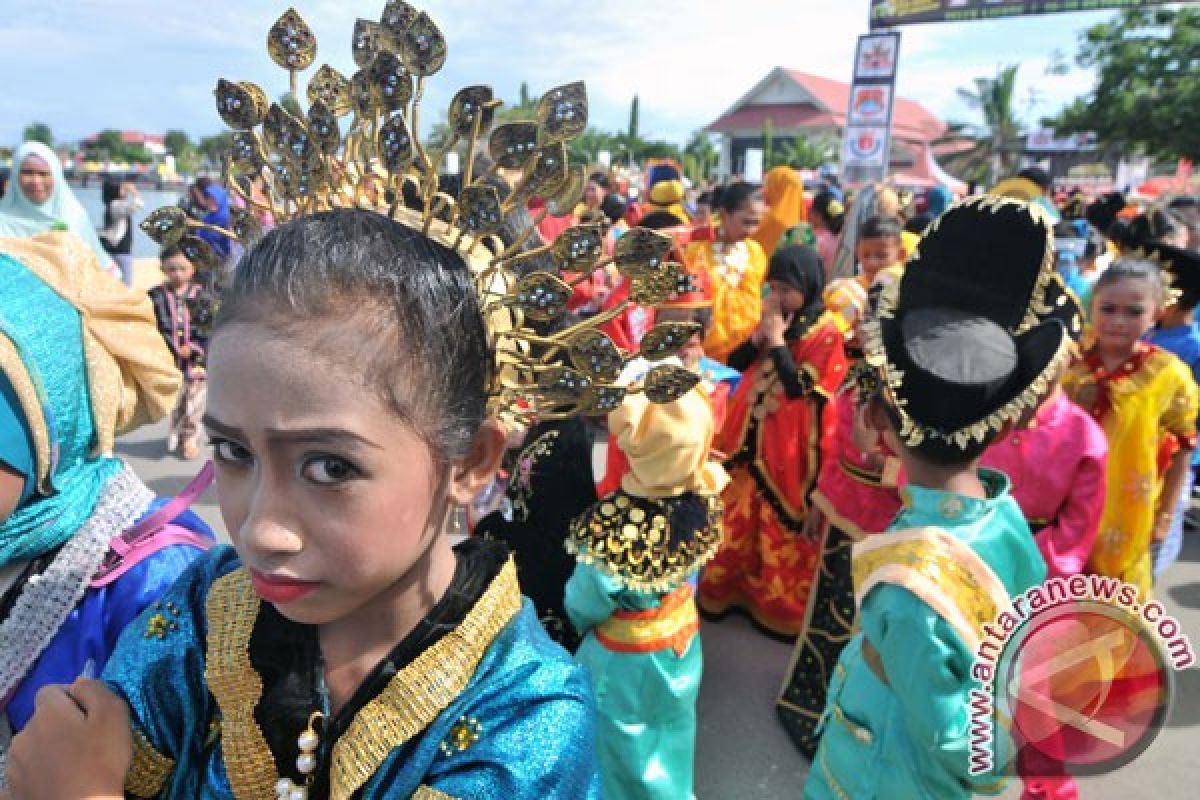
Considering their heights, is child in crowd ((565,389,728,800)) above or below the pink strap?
below

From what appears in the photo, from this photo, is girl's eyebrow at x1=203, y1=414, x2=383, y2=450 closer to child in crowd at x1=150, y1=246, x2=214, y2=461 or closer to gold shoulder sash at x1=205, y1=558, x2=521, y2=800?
gold shoulder sash at x1=205, y1=558, x2=521, y2=800

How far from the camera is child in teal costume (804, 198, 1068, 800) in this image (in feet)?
4.76

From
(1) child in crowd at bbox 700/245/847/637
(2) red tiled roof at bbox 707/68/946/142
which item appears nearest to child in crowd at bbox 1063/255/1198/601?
(1) child in crowd at bbox 700/245/847/637

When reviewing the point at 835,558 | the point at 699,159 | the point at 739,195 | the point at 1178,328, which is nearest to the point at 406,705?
the point at 835,558

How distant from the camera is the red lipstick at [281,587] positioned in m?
0.80

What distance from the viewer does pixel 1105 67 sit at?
19109 mm

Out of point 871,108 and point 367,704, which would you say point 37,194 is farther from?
point 871,108

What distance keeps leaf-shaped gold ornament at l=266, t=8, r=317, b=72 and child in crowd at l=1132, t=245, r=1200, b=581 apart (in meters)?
3.65

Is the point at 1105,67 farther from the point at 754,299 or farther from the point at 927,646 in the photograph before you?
the point at 927,646

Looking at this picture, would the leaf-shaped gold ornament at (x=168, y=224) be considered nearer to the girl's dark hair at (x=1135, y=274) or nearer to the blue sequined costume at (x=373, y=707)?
the blue sequined costume at (x=373, y=707)

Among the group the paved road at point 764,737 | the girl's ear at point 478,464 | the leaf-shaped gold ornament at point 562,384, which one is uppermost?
the leaf-shaped gold ornament at point 562,384

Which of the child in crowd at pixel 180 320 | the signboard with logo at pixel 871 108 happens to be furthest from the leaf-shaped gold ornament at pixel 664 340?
the signboard with logo at pixel 871 108

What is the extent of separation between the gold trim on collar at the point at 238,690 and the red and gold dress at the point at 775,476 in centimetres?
→ 260

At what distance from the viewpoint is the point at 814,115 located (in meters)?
39.6
